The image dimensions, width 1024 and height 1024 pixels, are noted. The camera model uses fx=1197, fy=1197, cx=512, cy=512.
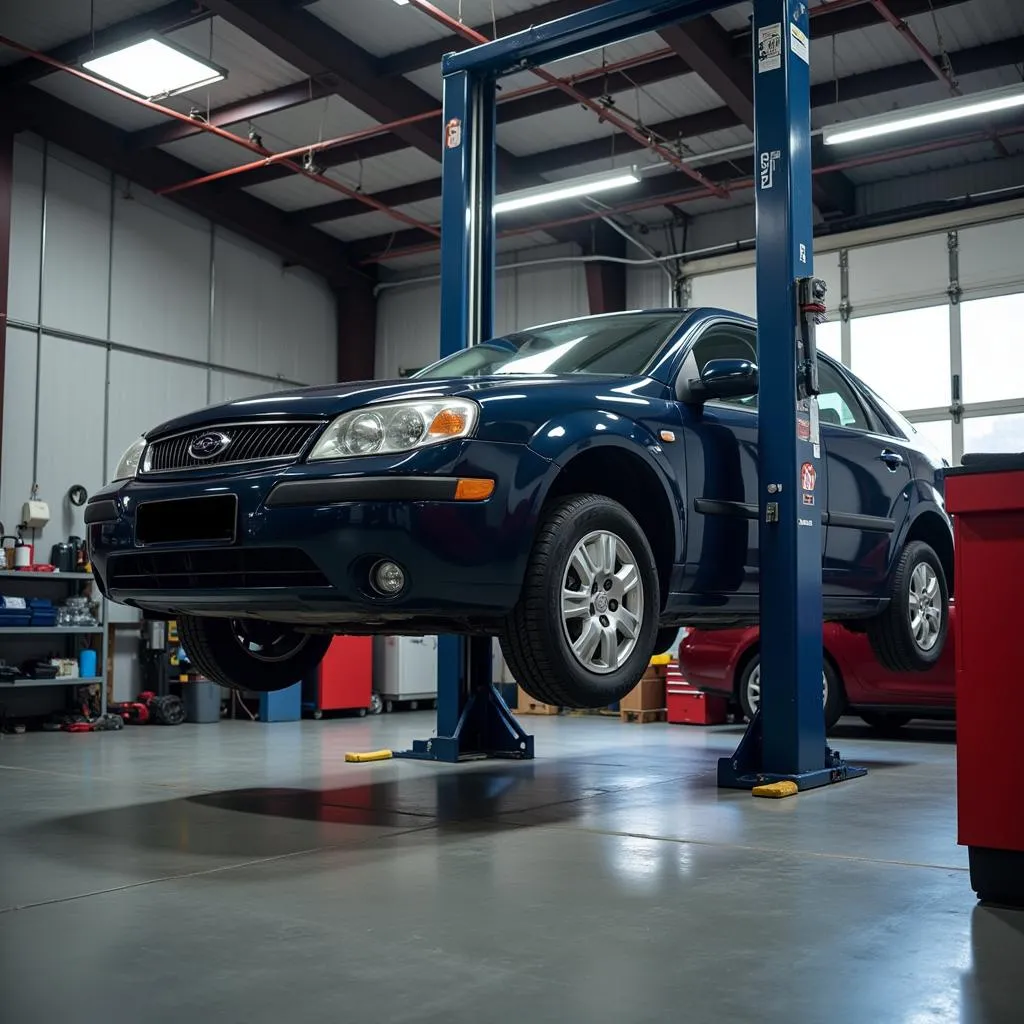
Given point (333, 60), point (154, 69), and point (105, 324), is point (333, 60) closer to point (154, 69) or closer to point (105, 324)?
point (154, 69)

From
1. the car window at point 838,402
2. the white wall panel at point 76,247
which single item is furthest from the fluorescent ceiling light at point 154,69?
the car window at point 838,402

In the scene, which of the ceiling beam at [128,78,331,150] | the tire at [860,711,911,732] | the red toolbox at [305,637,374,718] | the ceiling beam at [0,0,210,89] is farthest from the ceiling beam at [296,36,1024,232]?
the tire at [860,711,911,732]

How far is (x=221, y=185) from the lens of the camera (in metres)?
12.7

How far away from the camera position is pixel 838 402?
5672mm

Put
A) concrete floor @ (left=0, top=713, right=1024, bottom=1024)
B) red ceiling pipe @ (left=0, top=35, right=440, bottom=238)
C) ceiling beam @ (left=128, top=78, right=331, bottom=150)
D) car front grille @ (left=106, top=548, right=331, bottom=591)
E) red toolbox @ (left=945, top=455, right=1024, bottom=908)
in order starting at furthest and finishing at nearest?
ceiling beam @ (left=128, top=78, right=331, bottom=150), red ceiling pipe @ (left=0, top=35, right=440, bottom=238), car front grille @ (left=106, top=548, right=331, bottom=591), red toolbox @ (left=945, top=455, right=1024, bottom=908), concrete floor @ (left=0, top=713, right=1024, bottom=1024)

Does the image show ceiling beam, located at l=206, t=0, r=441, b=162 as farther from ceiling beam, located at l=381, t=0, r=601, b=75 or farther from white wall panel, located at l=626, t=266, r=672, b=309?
white wall panel, located at l=626, t=266, r=672, b=309

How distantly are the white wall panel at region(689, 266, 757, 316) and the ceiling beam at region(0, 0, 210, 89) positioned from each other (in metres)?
5.67

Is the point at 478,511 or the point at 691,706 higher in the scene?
the point at 478,511

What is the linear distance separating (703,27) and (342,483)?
729 cm

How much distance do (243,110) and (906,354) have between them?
653 centimetres

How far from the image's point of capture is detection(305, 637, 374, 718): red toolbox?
1111 cm

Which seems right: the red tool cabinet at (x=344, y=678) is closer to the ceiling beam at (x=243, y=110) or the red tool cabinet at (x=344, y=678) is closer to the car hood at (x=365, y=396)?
the ceiling beam at (x=243, y=110)

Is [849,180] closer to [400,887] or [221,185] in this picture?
[221,185]

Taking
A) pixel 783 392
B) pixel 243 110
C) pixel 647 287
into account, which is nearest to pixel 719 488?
pixel 783 392
